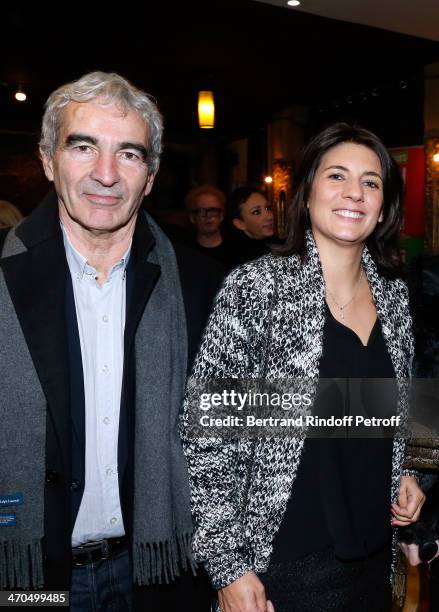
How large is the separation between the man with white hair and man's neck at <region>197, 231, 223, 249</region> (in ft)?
8.67

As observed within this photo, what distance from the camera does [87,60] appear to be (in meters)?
5.93

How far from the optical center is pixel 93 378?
1.40m

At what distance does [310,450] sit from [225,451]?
0.21 m

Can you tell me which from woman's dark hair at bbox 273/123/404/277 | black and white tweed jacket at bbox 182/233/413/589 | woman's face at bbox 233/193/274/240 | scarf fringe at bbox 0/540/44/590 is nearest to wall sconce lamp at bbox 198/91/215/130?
woman's face at bbox 233/193/274/240

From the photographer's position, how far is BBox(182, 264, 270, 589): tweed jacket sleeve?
1354 millimetres

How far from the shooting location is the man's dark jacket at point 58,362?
1331 millimetres

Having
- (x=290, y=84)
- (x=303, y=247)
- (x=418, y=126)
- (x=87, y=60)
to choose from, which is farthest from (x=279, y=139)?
(x=303, y=247)

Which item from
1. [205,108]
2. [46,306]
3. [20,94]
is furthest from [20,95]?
[46,306]

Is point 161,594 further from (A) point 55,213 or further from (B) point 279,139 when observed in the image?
(B) point 279,139

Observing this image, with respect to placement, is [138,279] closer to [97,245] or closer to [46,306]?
[97,245]

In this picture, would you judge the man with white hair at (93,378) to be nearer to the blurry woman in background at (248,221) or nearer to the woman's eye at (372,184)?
the woman's eye at (372,184)

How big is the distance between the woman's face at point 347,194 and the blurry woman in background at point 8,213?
8573 millimetres

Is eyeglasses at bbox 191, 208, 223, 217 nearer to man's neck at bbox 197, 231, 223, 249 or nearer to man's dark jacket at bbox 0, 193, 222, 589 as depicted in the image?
man's neck at bbox 197, 231, 223, 249

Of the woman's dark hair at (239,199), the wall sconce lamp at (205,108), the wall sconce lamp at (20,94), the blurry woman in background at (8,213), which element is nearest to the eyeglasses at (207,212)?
the woman's dark hair at (239,199)
